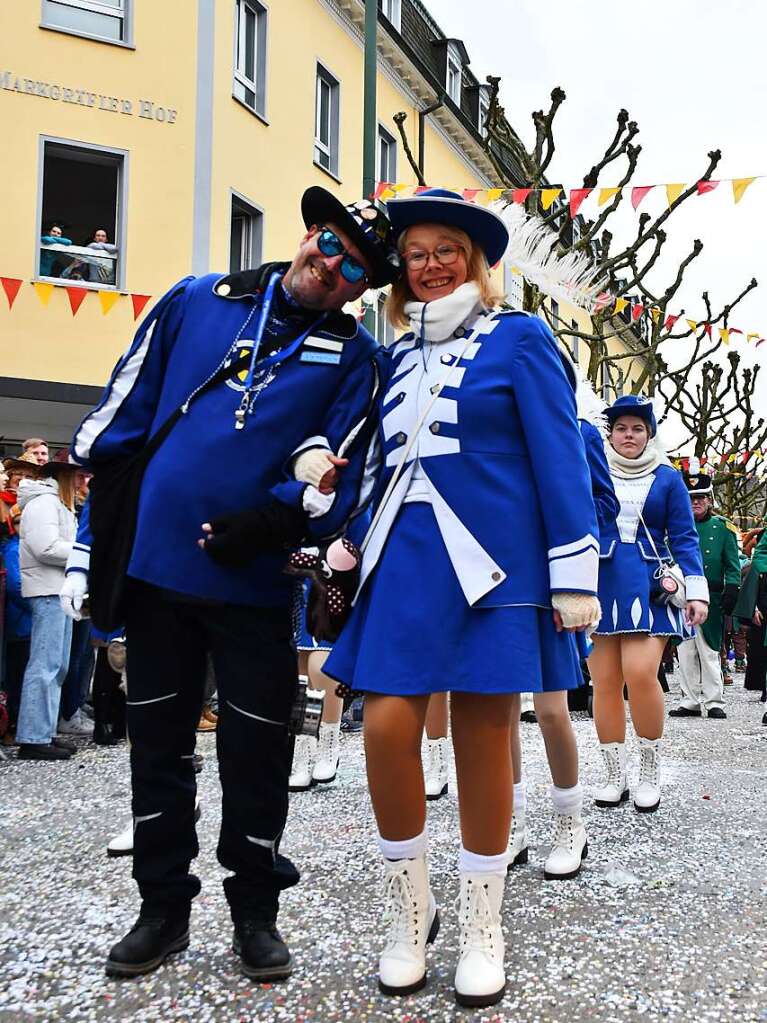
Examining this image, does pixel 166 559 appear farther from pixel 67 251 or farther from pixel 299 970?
pixel 67 251

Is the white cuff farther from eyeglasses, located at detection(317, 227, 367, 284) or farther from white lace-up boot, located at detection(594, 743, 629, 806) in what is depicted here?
eyeglasses, located at detection(317, 227, 367, 284)

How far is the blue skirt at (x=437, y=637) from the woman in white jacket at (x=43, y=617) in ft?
13.2

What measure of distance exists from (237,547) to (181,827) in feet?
2.59

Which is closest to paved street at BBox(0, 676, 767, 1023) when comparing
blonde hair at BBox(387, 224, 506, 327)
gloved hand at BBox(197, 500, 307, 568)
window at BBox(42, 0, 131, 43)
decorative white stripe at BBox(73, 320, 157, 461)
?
gloved hand at BBox(197, 500, 307, 568)

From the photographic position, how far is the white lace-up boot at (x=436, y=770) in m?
4.95

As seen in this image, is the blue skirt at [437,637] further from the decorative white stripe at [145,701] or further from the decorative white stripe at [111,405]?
the decorative white stripe at [111,405]

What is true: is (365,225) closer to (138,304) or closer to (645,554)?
(645,554)

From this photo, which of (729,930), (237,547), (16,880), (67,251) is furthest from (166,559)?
(67,251)

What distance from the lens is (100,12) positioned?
45.4ft

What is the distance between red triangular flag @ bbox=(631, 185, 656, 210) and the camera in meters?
10.5

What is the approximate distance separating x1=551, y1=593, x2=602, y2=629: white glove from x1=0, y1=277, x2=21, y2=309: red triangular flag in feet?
39.0

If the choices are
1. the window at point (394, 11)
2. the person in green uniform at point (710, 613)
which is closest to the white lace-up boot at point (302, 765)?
the person in green uniform at point (710, 613)

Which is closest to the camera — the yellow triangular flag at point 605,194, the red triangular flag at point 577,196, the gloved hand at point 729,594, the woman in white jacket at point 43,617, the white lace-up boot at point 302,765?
the white lace-up boot at point 302,765

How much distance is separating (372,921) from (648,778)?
2202mm
